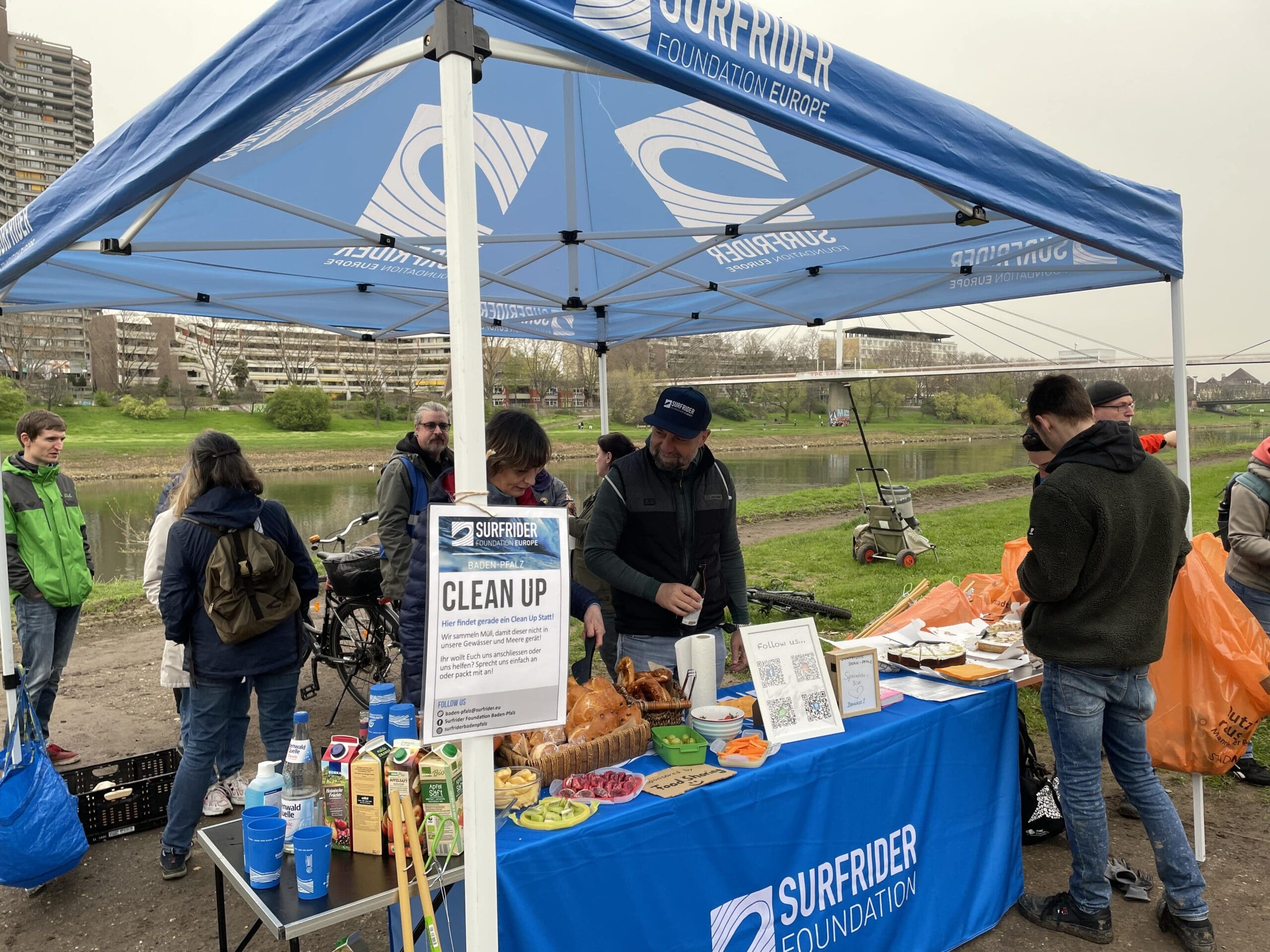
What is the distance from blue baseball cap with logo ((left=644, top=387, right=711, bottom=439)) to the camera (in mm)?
2762

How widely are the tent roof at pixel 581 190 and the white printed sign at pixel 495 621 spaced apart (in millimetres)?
832

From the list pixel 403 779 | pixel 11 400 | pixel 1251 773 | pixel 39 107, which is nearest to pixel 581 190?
pixel 403 779

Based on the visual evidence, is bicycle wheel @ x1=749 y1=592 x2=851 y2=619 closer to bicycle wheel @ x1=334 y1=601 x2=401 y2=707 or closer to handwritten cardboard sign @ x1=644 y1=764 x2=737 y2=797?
bicycle wheel @ x1=334 y1=601 x2=401 y2=707

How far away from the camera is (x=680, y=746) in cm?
211

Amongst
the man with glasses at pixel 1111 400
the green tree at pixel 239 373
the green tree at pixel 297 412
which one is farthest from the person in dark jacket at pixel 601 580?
the green tree at pixel 239 373

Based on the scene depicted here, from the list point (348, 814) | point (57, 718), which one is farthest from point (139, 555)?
point (348, 814)

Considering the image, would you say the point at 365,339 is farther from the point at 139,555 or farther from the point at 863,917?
the point at 139,555

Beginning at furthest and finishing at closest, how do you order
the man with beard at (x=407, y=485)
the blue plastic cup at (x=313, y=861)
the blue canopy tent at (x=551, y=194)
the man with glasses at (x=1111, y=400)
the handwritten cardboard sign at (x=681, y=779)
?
the man with beard at (x=407, y=485) < the man with glasses at (x=1111, y=400) < the handwritten cardboard sign at (x=681, y=779) < the blue plastic cup at (x=313, y=861) < the blue canopy tent at (x=551, y=194)

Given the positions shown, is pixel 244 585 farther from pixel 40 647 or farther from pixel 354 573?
pixel 354 573

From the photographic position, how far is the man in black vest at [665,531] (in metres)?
2.79

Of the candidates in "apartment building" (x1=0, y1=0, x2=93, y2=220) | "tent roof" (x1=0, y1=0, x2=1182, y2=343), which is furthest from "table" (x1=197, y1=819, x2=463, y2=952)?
"apartment building" (x1=0, y1=0, x2=93, y2=220)

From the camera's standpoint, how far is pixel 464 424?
133cm

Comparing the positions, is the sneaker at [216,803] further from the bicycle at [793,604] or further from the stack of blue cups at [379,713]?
the bicycle at [793,604]

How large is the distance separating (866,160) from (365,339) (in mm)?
4628
